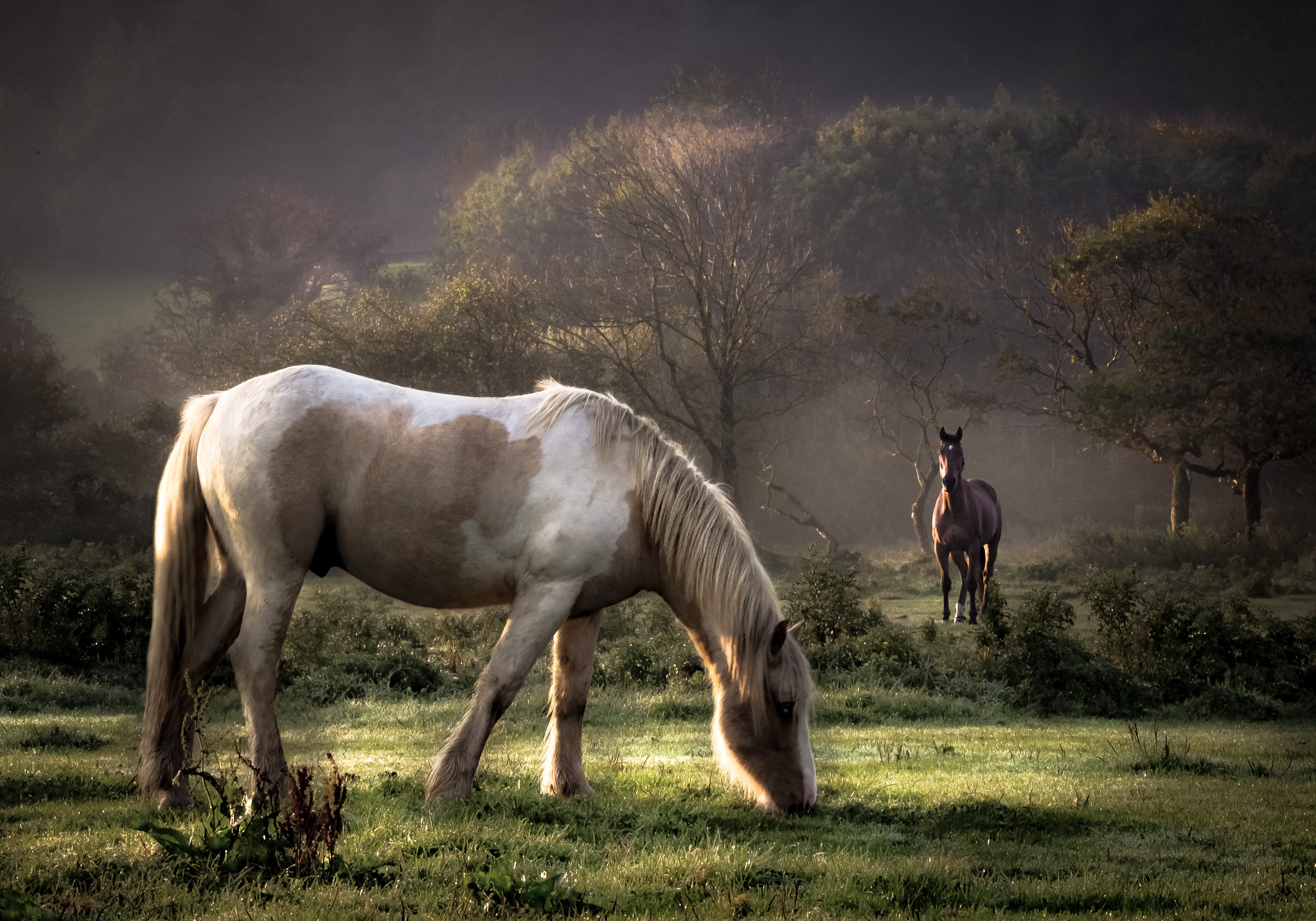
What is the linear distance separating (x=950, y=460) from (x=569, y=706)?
11.0 meters

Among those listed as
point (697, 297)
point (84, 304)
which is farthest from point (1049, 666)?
point (84, 304)

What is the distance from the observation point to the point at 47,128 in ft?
224

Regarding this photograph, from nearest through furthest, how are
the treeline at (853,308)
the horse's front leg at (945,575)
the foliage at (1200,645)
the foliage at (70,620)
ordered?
1. the foliage at (1200,645)
2. the foliage at (70,620)
3. the horse's front leg at (945,575)
4. the treeline at (853,308)

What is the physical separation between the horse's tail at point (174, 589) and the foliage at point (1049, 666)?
804 centimetres

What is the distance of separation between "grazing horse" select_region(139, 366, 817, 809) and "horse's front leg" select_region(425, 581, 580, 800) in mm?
10

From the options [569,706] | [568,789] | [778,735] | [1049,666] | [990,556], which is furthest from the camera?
[990,556]

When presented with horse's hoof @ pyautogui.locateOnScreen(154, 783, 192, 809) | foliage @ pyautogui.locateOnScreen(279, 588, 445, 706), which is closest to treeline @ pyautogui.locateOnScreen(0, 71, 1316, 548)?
foliage @ pyautogui.locateOnScreen(279, 588, 445, 706)

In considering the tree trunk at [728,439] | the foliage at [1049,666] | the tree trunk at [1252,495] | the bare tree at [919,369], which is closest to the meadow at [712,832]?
the foliage at [1049,666]

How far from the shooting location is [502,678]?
596cm

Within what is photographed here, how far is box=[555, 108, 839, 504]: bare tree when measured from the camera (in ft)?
99.0

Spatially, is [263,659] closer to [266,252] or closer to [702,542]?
[702,542]

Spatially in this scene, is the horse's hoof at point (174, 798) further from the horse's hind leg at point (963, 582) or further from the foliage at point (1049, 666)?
the horse's hind leg at point (963, 582)

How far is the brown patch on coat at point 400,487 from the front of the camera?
6.16 metres

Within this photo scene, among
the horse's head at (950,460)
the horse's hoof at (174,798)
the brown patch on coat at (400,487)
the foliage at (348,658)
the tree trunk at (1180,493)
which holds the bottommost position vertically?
the horse's hoof at (174,798)
